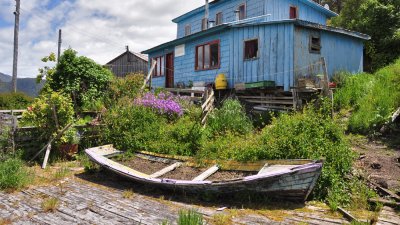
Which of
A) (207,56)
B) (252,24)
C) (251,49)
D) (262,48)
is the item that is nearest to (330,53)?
(262,48)

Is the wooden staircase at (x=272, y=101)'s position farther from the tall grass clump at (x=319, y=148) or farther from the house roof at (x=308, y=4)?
the house roof at (x=308, y=4)

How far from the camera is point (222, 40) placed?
1617cm

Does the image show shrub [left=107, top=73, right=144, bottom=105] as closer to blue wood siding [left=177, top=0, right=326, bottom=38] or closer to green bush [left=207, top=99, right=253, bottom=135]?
green bush [left=207, top=99, right=253, bottom=135]

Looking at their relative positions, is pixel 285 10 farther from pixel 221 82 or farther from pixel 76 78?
pixel 76 78

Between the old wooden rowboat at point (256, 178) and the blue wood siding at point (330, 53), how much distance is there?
7278 millimetres

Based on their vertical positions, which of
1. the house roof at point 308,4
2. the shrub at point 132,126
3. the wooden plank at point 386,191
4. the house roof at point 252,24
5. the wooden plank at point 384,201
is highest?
the house roof at point 308,4

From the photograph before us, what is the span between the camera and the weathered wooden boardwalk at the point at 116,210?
18.8 feet

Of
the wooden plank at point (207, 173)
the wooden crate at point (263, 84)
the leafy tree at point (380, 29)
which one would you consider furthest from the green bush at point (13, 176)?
the leafy tree at point (380, 29)

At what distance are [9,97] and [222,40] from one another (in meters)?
12.4

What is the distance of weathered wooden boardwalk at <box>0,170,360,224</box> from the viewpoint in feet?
18.8

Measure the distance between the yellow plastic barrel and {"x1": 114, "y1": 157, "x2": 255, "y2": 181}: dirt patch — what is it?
7323 millimetres

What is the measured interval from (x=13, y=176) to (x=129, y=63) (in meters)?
26.2

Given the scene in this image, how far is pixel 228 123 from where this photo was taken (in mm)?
10430

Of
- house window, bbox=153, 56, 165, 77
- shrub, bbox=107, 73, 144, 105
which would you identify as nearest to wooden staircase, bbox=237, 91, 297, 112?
shrub, bbox=107, 73, 144, 105
